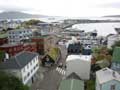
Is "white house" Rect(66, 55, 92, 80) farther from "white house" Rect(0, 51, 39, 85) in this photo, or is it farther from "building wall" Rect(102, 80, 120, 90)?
"building wall" Rect(102, 80, 120, 90)

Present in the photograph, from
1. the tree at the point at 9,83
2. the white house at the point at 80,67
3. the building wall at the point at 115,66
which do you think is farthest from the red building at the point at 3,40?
the tree at the point at 9,83

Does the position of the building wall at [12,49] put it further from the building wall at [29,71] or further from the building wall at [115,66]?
the building wall at [115,66]

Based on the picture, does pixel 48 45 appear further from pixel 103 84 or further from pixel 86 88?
pixel 103 84

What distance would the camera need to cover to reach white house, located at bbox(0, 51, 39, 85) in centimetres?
2139

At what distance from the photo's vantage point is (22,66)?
21891mm

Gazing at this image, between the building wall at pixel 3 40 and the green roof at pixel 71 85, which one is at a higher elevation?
the green roof at pixel 71 85

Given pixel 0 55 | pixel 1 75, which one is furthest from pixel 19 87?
pixel 0 55

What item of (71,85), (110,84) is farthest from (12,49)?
(110,84)

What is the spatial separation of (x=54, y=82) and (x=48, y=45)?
52.6 feet

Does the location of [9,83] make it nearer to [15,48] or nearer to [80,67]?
[80,67]

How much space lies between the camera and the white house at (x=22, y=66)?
70.2 ft

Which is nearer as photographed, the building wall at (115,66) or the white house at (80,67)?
the white house at (80,67)

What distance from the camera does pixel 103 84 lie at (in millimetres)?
18547

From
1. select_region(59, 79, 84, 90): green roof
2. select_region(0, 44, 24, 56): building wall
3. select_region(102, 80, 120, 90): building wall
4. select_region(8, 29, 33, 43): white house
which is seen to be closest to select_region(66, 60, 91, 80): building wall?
select_region(59, 79, 84, 90): green roof
